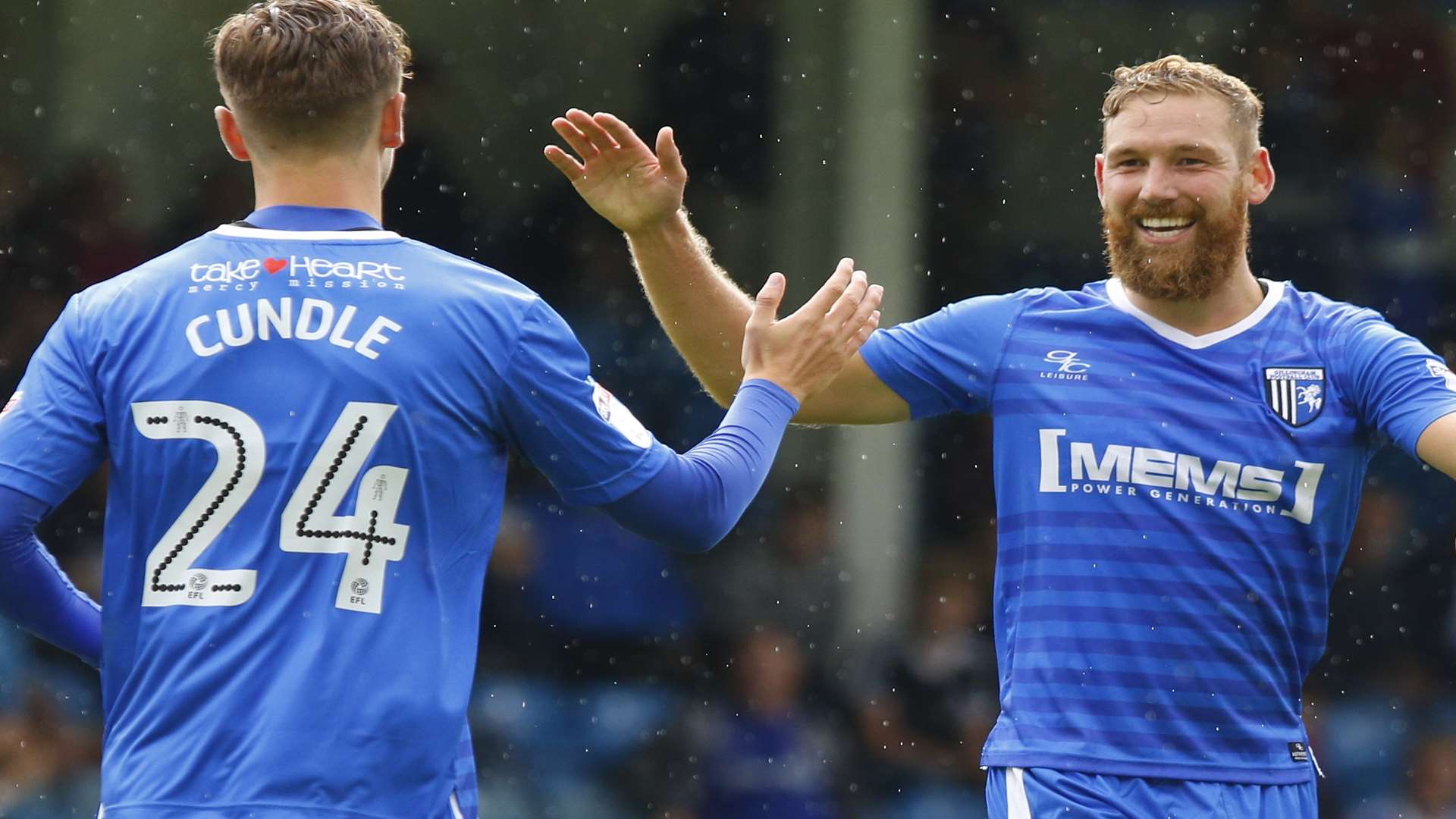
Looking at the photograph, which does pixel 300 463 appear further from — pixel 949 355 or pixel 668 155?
pixel 949 355

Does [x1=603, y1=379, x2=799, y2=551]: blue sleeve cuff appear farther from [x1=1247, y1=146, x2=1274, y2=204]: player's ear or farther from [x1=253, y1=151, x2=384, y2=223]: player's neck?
[x1=1247, y1=146, x2=1274, y2=204]: player's ear

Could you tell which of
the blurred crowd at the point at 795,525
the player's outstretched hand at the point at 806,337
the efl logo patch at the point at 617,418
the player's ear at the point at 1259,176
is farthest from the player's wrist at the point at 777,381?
the blurred crowd at the point at 795,525

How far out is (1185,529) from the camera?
3822mm

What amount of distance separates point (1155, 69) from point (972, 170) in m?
6.32

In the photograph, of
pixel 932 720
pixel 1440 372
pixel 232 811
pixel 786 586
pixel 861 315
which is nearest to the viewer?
pixel 232 811

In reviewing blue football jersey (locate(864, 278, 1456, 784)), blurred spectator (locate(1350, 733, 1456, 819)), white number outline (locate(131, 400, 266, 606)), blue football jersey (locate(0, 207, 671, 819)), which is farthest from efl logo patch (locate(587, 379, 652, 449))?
blurred spectator (locate(1350, 733, 1456, 819))

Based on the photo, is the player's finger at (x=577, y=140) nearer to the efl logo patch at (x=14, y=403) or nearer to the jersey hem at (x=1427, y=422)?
the efl logo patch at (x=14, y=403)

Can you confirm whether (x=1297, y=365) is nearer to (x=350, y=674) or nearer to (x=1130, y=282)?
(x=1130, y=282)

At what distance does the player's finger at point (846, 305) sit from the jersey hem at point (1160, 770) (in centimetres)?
104

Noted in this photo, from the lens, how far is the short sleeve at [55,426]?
2.73m

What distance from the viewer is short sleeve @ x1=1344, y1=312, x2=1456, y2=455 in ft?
12.1

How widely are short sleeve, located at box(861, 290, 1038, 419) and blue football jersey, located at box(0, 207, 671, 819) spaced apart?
148 centimetres

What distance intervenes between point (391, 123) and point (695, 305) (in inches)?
56.3

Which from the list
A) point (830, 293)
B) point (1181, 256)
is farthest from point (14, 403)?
point (1181, 256)
